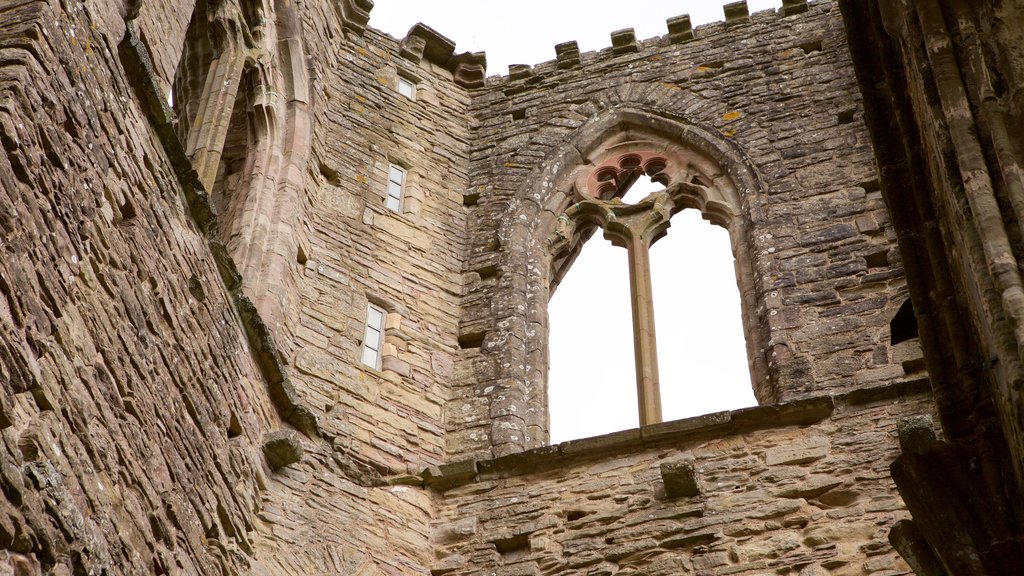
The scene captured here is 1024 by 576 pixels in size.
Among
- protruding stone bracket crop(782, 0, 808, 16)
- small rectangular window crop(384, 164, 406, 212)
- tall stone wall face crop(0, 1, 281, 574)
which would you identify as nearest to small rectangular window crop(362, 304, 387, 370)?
small rectangular window crop(384, 164, 406, 212)

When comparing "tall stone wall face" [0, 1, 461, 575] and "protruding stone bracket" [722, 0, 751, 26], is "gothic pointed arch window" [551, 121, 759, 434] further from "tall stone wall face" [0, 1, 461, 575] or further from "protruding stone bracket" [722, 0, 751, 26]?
"tall stone wall face" [0, 1, 461, 575]

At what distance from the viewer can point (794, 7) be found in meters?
12.2

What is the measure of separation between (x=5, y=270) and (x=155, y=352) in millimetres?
1400

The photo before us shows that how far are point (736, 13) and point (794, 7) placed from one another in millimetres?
457

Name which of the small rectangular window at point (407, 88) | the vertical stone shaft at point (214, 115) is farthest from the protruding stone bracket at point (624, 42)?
the vertical stone shaft at point (214, 115)

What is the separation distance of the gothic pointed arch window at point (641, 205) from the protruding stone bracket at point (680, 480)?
1.61m

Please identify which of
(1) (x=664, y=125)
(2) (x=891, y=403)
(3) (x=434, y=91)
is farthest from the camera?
(3) (x=434, y=91)

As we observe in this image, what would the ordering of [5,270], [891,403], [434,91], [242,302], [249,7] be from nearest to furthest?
[5,270] → [242,302] → [891,403] → [249,7] → [434,91]

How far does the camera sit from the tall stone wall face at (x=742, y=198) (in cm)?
925

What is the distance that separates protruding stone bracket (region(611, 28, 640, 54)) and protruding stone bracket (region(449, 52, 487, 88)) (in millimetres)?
1113

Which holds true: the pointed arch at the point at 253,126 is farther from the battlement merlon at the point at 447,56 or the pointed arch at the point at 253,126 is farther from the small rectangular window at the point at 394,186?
the battlement merlon at the point at 447,56

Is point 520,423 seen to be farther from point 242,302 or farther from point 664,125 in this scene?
point 664,125

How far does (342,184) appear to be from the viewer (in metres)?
10.6

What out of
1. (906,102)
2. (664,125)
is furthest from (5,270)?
(664,125)
